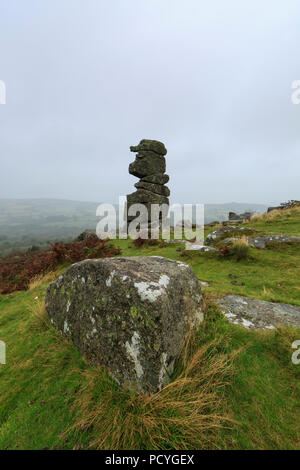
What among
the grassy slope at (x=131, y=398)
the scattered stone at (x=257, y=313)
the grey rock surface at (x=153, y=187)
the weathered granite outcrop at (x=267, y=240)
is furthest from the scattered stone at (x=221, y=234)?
the grey rock surface at (x=153, y=187)

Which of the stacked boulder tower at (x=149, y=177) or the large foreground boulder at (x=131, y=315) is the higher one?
the stacked boulder tower at (x=149, y=177)

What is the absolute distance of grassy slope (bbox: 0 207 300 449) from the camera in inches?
93.1

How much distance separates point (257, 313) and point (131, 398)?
140 inches

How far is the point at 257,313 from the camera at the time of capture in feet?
15.4

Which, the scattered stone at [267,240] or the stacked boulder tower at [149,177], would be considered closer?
the scattered stone at [267,240]

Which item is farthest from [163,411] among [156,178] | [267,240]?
[156,178]

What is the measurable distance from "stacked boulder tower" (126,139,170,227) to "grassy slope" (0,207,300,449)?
22.5 metres

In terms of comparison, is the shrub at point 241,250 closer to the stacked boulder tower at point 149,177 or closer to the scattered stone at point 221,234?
the scattered stone at point 221,234

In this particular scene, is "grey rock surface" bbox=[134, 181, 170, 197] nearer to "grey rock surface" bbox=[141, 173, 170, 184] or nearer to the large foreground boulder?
"grey rock surface" bbox=[141, 173, 170, 184]

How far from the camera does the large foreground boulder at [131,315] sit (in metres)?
2.93

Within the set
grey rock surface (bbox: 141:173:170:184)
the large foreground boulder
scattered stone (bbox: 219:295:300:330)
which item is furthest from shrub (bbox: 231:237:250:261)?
grey rock surface (bbox: 141:173:170:184)

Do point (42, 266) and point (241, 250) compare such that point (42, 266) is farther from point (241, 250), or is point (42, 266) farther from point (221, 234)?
point (221, 234)

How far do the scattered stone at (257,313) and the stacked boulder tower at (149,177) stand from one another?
2111 centimetres

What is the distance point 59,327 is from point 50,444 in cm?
211
